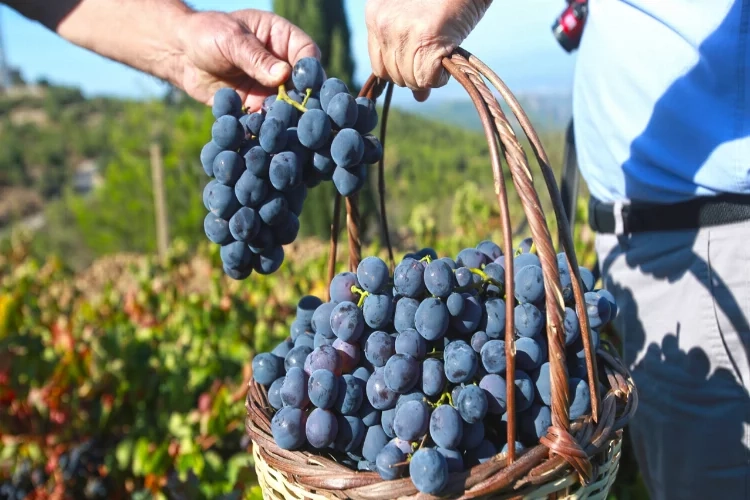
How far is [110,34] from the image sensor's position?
5.56 feet

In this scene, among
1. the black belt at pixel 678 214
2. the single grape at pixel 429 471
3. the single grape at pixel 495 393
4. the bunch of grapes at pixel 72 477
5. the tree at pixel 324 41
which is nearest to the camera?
the single grape at pixel 429 471

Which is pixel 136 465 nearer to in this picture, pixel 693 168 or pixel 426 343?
pixel 426 343

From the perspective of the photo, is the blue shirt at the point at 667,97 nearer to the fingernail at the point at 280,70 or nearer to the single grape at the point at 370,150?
the single grape at the point at 370,150

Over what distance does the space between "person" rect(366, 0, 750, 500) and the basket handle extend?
→ 14 cm

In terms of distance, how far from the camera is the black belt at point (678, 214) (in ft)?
3.89

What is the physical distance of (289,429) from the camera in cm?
85

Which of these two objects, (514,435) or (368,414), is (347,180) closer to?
(368,414)

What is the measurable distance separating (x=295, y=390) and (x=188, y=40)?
0.98 m

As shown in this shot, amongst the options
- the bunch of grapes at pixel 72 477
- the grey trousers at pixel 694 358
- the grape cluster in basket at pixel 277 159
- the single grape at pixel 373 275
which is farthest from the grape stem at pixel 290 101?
the bunch of grapes at pixel 72 477

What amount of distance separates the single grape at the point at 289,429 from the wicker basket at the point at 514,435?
0.02m

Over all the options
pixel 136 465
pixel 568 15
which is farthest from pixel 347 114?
pixel 136 465

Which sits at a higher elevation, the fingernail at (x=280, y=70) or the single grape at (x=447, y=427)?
the fingernail at (x=280, y=70)

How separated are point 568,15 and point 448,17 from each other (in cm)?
89

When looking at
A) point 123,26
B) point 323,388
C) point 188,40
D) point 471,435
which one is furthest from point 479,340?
point 123,26
